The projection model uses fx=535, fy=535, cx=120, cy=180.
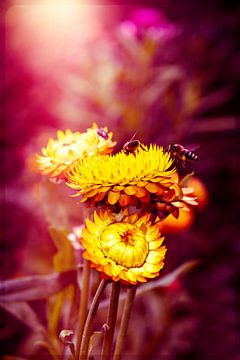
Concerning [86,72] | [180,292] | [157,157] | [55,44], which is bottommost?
[180,292]

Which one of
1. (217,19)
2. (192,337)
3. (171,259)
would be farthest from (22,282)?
(217,19)

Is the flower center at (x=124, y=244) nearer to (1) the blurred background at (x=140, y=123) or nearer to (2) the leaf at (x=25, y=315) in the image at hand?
(2) the leaf at (x=25, y=315)

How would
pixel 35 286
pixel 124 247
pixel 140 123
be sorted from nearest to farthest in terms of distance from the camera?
1. pixel 124 247
2. pixel 35 286
3. pixel 140 123

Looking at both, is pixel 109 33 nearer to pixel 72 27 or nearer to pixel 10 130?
pixel 72 27

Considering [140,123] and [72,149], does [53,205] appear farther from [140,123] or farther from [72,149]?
[140,123]

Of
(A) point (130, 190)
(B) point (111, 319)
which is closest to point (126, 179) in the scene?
(A) point (130, 190)

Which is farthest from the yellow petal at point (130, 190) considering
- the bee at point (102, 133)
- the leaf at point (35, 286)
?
the leaf at point (35, 286)

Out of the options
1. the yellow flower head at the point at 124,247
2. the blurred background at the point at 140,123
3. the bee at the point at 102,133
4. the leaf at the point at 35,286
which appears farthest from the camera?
the blurred background at the point at 140,123
